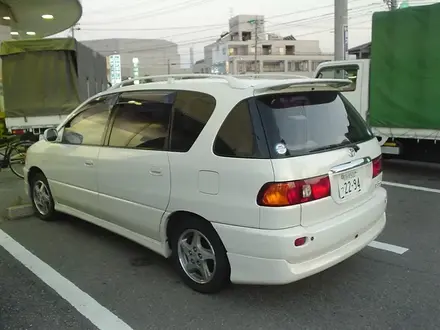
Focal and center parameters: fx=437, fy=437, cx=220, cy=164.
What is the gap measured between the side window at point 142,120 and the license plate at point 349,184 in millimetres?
1489

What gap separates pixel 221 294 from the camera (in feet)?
11.6

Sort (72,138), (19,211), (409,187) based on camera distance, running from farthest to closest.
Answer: (409,187) < (19,211) < (72,138)

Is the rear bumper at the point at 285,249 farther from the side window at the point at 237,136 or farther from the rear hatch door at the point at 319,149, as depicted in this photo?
the side window at the point at 237,136

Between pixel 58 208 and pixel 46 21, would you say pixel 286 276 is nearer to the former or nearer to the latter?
pixel 58 208

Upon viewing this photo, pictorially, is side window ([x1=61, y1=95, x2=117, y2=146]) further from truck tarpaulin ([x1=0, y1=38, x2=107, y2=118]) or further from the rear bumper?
truck tarpaulin ([x1=0, y1=38, x2=107, y2=118])

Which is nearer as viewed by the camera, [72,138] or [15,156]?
[72,138]

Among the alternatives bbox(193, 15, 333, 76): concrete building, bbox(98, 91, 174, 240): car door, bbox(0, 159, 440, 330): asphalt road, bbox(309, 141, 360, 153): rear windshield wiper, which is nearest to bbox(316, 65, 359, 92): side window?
bbox(0, 159, 440, 330): asphalt road

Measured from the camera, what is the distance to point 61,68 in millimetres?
10414

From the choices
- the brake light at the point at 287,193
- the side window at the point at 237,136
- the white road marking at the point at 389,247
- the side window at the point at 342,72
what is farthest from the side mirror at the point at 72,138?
the side window at the point at 342,72

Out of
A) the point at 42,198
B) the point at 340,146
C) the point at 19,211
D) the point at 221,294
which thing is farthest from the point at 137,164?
the point at 19,211

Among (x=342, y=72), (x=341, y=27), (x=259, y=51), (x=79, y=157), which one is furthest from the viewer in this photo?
(x=259, y=51)

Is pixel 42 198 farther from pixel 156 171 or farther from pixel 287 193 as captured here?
pixel 287 193

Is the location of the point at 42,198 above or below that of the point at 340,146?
below

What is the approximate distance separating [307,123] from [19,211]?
4.31m
